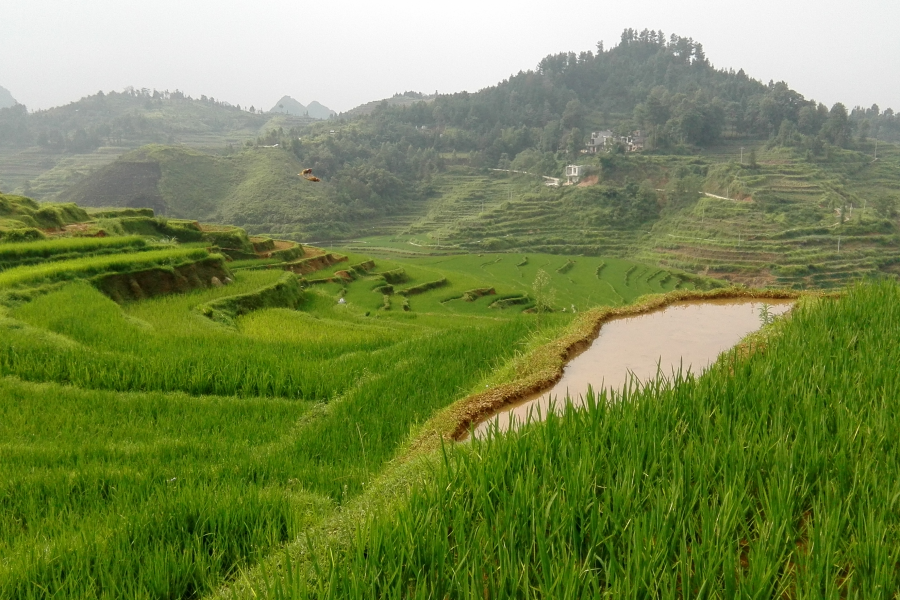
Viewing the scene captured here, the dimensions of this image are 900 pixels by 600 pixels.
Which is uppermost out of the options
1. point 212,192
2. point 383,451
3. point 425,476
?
point 212,192

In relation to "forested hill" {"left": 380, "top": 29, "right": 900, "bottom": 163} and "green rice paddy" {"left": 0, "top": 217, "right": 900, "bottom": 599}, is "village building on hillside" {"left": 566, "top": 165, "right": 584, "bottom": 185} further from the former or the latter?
"green rice paddy" {"left": 0, "top": 217, "right": 900, "bottom": 599}

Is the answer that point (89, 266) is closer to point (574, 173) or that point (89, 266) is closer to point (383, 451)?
point (383, 451)

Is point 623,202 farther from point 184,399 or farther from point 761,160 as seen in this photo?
point 184,399

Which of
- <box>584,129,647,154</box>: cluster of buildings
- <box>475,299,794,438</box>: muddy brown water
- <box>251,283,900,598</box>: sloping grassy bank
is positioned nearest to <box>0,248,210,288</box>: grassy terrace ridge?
<box>475,299,794,438</box>: muddy brown water

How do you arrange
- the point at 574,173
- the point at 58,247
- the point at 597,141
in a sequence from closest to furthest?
the point at 58,247, the point at 574,173, the point at 597,141

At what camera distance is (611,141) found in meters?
83.2

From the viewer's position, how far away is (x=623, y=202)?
58.7 m

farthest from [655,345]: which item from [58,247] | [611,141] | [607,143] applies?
[611,141]

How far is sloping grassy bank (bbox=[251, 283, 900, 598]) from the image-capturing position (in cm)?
170

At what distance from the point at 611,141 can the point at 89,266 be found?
3201 inches

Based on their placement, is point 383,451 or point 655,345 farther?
point 655,345

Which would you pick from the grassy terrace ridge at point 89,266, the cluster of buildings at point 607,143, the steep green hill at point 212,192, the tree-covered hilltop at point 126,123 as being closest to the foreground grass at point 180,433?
the grassy terrace ridge at point 89,266

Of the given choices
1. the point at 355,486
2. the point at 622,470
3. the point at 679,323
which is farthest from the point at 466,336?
the point at 622,470

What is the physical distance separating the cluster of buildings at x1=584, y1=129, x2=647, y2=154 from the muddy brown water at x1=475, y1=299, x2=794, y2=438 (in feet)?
249
